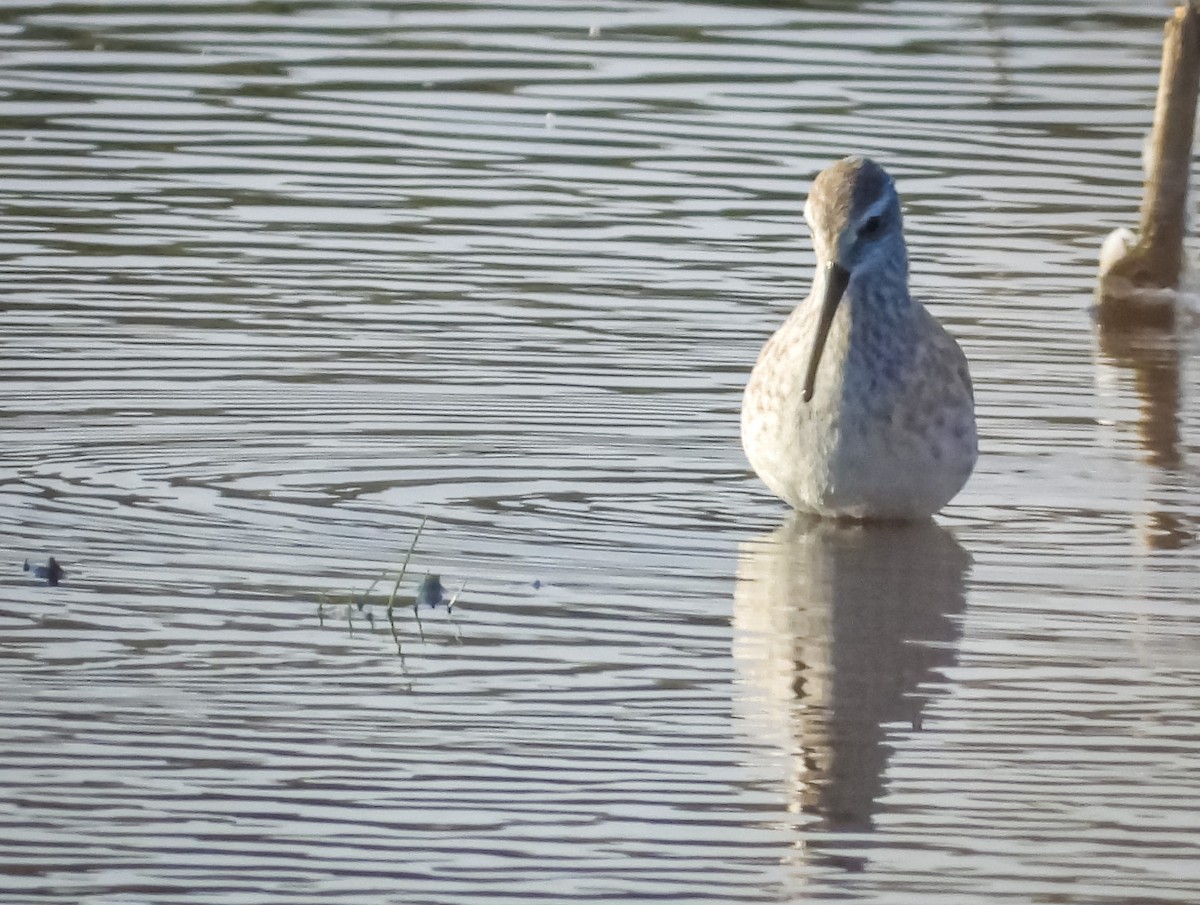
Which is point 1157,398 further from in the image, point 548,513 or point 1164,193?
point 548,513

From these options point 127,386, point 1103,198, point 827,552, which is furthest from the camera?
point 1103,198

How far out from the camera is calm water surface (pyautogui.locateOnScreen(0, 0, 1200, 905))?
5742mm

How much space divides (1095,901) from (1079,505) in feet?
12.0

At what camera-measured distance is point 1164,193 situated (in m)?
12.4

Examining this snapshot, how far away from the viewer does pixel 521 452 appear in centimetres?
941

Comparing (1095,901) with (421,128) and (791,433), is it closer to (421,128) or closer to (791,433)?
(791,433)

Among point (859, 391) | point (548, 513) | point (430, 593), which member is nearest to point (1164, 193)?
point (859, 391)

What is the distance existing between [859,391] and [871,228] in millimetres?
497

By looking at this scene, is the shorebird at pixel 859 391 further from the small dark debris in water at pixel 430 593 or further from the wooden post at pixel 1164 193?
the wooden post at pixel 1164 193

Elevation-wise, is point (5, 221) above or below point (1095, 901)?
above

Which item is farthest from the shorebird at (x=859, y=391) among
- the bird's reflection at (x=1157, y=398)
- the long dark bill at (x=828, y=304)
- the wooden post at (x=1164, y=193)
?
the wooden post at (x=1164, y=193)

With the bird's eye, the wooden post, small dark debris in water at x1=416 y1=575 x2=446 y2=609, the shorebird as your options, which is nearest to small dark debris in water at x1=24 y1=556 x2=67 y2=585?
small dark debris in water at x1=416 y1=575 x2=446 y2=609

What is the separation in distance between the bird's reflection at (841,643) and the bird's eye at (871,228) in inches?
37.7

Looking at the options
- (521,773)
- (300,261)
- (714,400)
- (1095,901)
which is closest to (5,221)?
(300,261)
